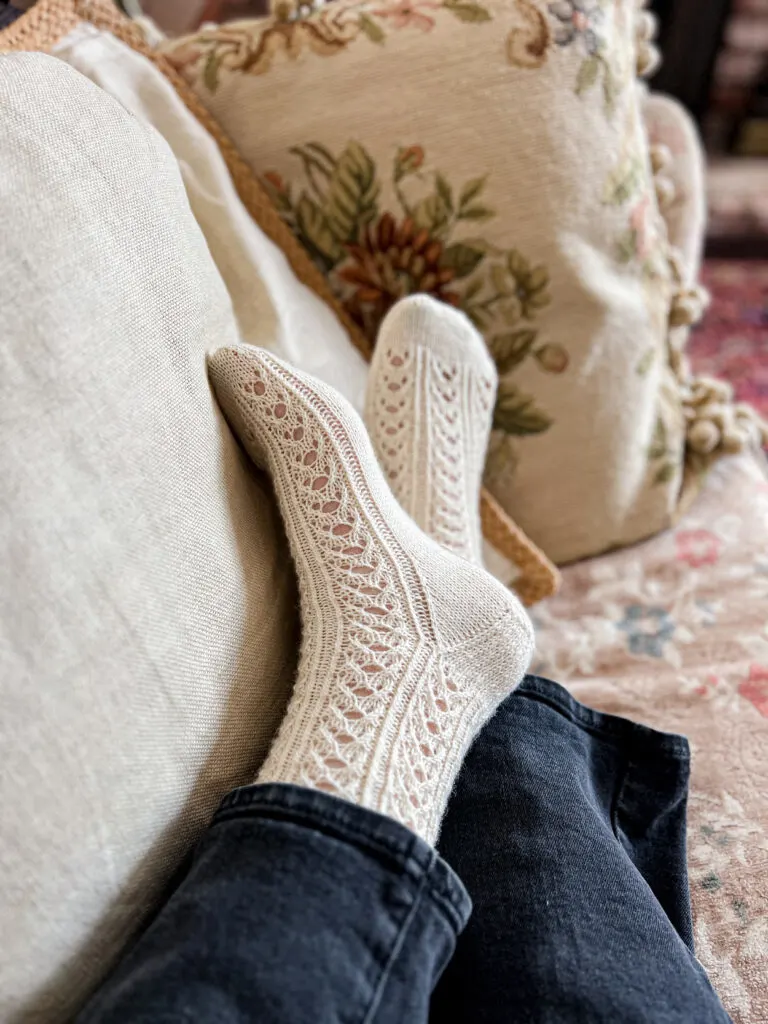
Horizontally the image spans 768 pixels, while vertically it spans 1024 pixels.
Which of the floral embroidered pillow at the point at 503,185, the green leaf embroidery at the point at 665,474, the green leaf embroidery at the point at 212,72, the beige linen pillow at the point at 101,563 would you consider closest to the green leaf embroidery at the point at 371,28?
the floral embroidered pillow at the point at 503,185

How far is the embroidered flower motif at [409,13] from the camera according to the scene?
65cm

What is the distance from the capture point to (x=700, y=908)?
54 centimetres

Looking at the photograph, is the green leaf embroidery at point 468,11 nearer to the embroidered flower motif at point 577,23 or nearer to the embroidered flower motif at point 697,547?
the embroidered flower motif at point 577,23

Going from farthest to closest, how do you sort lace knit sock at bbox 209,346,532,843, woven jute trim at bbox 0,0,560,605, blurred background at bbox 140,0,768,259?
blurred background at bbox 140,0,768,259
woven jute trim at bbox 0,0,560,605
lace knit sock at bbox 209,346,532,843

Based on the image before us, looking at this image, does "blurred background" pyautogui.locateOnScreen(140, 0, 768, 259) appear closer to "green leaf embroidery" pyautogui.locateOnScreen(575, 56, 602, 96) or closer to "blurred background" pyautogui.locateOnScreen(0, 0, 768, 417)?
"blurred background" pyautogui.locateOnScreen(0, 0, 768, 417)

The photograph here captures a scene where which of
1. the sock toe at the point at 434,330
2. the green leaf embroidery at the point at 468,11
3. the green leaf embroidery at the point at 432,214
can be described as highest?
the green leaf embroidery at the point at 468,11

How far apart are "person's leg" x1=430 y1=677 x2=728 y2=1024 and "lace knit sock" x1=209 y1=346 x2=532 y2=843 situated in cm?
3

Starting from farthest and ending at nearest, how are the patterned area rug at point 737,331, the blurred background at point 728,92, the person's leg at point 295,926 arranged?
1. the blurred background at point 728,92
2. the patterned area rug at point 737,331
3. the person's leg at point 295,926

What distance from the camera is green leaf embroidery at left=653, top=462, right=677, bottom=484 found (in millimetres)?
771

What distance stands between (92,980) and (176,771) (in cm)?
11

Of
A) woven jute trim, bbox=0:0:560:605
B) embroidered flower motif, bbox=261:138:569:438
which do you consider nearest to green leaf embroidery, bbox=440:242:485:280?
embroidered flower motif, bbox=261:138:569:438

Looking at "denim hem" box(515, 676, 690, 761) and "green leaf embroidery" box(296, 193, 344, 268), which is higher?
"green leaf embroidery" box(296, 193, 344, 268)

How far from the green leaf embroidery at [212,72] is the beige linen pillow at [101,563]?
7.1 inches

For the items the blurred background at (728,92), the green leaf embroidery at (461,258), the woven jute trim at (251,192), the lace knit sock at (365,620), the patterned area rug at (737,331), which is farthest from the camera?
the blurred background at (728,92)
